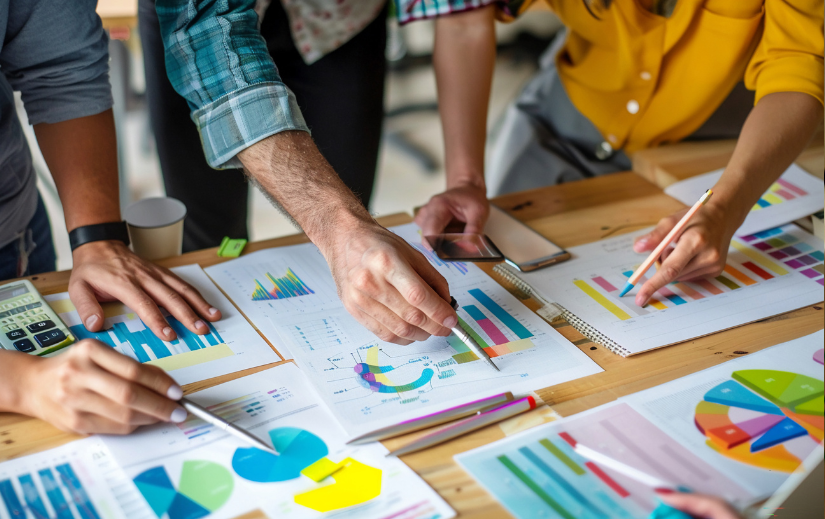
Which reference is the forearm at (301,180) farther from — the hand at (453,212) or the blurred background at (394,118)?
the blurred background at (394,118)

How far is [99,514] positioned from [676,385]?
0.60m

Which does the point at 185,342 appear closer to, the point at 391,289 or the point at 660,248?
the point at 391,289

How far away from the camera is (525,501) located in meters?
0.58

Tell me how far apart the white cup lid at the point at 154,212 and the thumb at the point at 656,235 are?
71 cm

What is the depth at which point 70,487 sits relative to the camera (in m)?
0.58

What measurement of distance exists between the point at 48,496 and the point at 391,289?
38cm

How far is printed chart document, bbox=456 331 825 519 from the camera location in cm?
58

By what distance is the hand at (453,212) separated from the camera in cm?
104

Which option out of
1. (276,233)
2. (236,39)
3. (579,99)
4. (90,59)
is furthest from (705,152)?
(276,233)

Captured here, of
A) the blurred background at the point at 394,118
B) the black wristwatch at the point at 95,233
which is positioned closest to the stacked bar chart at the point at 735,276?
the black wristwatch at the point at 95,233

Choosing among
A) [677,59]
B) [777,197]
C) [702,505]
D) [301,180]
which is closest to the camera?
[702,505]

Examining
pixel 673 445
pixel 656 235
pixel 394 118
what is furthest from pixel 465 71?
pixel 394 118

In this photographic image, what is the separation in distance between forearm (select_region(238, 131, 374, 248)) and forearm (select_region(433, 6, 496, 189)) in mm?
401

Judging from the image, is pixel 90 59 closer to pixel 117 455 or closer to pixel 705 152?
pixel 117 455
